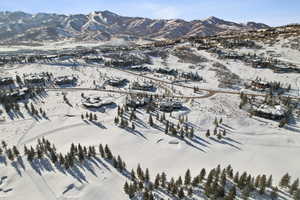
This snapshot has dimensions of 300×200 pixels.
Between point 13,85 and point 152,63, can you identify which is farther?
point 152,63

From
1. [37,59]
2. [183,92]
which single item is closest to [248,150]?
[183,92]

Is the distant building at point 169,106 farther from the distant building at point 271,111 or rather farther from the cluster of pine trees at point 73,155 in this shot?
the cluster of pine trees at point 73,155

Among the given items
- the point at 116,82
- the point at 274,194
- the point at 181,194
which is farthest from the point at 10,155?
the point at 116,82

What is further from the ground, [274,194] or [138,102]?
[138,102]

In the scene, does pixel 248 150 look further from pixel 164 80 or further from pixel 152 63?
pixel 152 63

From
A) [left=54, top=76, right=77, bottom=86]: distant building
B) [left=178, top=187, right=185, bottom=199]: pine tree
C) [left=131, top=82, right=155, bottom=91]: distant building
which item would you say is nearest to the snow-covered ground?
[left=178, top=187, right=185, bottom=199]: pine tree

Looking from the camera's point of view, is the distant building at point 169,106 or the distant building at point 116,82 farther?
the distant building at point 116,82

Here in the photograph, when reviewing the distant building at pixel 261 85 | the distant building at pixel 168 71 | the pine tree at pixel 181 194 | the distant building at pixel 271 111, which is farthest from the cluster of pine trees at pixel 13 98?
the distant building at pixel 261 85

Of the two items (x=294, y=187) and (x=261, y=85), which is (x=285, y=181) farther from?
(x=261, y=85)
